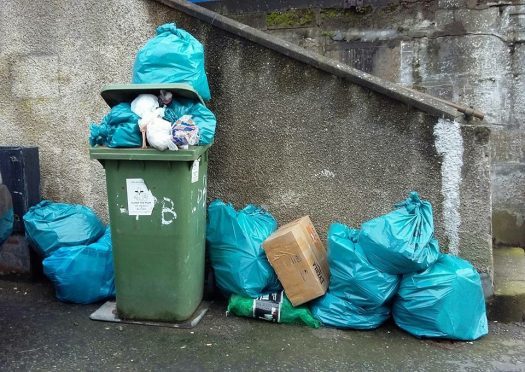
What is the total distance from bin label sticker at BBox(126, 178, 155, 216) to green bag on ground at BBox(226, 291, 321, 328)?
2.82 feet

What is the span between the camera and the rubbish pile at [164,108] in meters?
2.85

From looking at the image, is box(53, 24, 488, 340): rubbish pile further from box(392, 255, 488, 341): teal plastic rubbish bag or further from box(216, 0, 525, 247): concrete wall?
box(216, 0, 525, 247): concrete wall

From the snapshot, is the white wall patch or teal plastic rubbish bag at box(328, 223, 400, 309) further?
the white wall patch

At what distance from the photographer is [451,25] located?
4406 mm

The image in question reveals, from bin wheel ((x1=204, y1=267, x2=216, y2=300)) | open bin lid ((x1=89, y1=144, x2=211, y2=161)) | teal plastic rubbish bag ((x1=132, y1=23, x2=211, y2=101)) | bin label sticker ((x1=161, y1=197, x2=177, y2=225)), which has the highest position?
teal plastic rubbish bag ((x1=132, y1=23, x2=211, y2=101))

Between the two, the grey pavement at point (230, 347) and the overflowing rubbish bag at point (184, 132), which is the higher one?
Result: the overflowing rubbish bag at point (184, 132)

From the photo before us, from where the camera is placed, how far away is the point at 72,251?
3.42 m

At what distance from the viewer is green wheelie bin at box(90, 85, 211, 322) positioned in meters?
2.92

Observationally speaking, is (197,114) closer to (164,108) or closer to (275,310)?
(164,108)

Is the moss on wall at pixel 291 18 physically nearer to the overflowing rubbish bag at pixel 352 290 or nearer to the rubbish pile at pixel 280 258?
the rubbish pile at pixel 280 258

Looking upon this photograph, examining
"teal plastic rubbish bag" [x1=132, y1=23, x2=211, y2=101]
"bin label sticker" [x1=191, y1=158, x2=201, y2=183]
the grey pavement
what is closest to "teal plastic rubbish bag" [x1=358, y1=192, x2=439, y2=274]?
the grey pavement

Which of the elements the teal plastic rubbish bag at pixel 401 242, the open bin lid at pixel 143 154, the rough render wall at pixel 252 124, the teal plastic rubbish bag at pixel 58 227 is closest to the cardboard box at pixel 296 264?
the teal plastic rubbish bag at pixel 401 242

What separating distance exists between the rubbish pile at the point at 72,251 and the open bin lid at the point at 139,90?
1.05 m

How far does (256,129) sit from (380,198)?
3.32ft
